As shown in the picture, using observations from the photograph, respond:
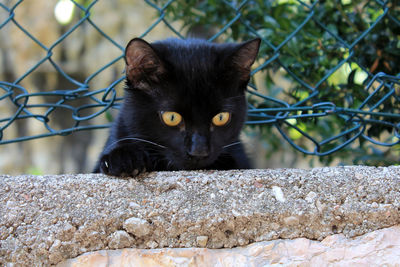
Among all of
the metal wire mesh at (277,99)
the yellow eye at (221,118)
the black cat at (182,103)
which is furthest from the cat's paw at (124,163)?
the metal wire mesh at (277,99)

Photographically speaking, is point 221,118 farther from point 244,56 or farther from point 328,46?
point 328,46

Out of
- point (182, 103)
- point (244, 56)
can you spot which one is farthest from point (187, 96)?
point (244, 56)

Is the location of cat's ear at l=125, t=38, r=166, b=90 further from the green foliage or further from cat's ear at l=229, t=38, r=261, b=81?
the green foliage

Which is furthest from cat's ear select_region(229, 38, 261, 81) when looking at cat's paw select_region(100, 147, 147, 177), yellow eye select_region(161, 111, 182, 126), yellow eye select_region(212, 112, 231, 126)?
cat's paw select_region(100, 147, 147, 177)

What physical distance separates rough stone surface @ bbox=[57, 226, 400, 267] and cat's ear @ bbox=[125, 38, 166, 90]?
0.65 meters

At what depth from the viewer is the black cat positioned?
62.1 inches

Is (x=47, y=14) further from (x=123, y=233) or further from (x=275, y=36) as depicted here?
(x=123, y=233)

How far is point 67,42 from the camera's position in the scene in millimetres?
5340

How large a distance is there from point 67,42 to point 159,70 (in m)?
4.06

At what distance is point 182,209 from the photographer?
132 centimetres

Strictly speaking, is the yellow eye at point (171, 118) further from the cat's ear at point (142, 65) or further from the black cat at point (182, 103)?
the cat's ear at point (142, 65)

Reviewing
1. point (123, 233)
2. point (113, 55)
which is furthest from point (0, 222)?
point (113, 55)

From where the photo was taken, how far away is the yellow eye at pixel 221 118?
165 cm

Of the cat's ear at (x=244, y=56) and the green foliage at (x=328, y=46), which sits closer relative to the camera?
the cat's ear at (x=244, y=56)
